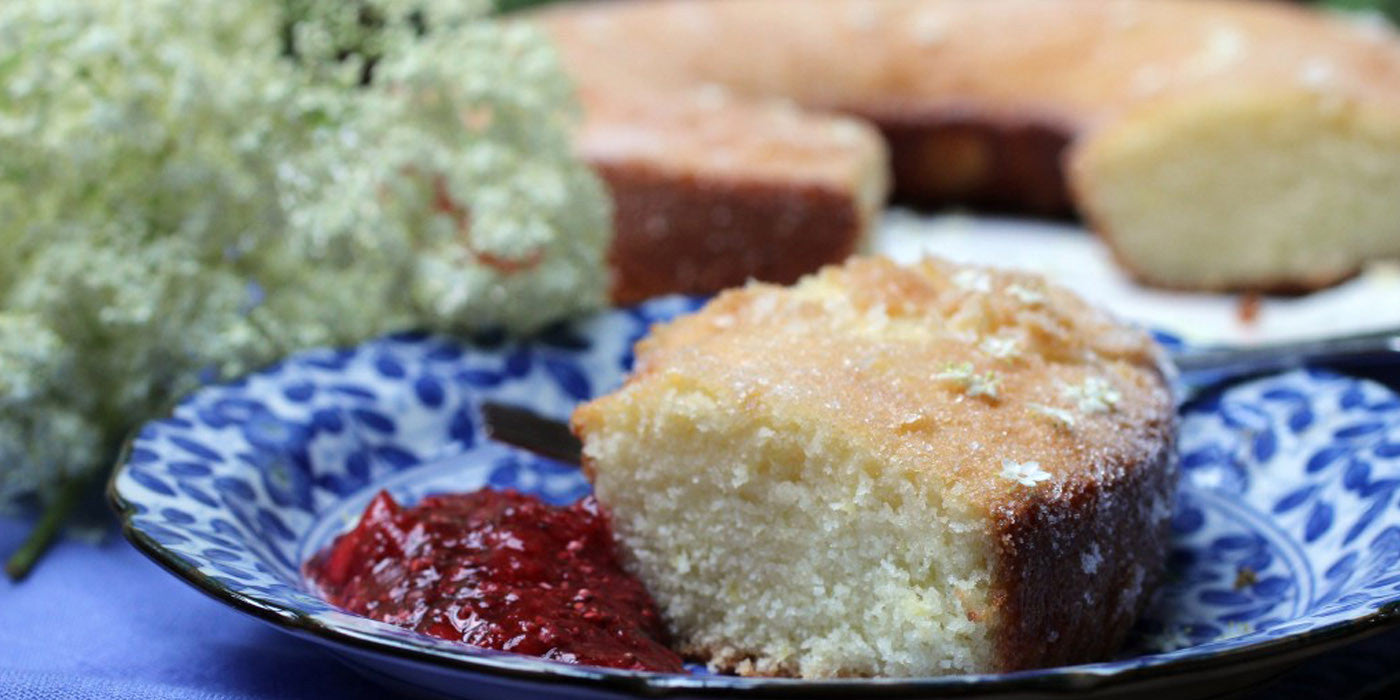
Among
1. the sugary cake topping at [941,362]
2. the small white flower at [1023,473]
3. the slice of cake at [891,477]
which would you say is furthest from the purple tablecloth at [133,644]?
the small white flower at [1023,473]

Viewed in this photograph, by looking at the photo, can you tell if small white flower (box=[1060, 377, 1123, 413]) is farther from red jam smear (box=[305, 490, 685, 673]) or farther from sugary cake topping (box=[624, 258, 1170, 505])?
red jam smear (box=[305, 490, 685, 673])

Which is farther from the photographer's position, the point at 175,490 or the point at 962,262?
the point at 962,262

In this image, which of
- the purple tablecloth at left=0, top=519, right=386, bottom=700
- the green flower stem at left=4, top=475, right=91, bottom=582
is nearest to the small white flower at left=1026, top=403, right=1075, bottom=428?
the purple tablecloth at left=0, top=519, right=386, bottom=700

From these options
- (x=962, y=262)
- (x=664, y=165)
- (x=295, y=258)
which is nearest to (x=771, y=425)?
(x=962, y=262)

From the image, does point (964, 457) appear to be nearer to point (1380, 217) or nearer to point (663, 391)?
point (663, 391)

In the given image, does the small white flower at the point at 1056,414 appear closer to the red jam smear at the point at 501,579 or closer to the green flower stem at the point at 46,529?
the red jam smear at the point at 501,579

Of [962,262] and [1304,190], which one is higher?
[962,262]

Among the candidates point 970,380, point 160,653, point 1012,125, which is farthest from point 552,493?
point 1012,125

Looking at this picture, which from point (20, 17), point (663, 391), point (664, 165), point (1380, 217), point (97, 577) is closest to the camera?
point (663, 391)
